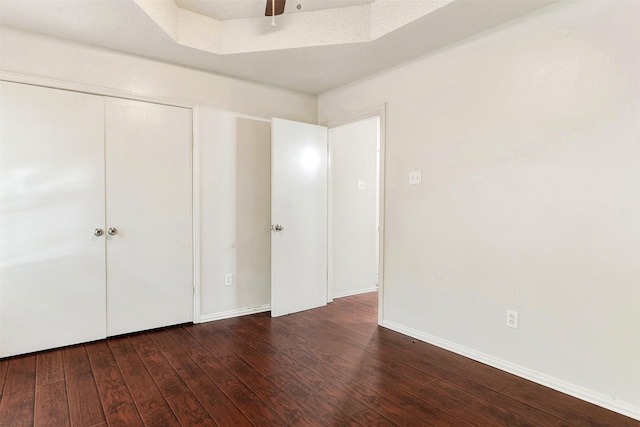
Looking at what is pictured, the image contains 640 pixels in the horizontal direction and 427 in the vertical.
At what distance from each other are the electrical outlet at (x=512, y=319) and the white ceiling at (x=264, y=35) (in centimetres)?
195

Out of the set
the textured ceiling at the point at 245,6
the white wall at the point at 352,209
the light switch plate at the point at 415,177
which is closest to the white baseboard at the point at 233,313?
the white wall at the point at 352,209

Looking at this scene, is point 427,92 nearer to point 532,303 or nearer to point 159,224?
point 532,303

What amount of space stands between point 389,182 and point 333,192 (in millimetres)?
987

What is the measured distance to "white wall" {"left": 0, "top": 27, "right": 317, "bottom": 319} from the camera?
9.30 feet

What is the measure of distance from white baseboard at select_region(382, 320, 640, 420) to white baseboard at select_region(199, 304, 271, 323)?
1.51 metres

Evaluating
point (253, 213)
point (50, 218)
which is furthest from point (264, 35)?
point (50, 218)

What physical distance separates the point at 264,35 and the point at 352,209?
2.18 metres

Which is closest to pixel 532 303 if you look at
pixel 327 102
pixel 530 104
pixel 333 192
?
pixel 530 104

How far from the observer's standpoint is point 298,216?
3.61 metres

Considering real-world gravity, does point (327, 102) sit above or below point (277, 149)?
above

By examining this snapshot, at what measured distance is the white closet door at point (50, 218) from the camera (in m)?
2.49

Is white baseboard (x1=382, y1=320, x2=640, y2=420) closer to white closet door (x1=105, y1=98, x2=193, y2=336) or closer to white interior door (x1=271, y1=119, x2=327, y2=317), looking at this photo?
white interior door (x1=271, y1=119, x2=327, y2=317)

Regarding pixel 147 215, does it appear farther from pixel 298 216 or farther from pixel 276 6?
pixel 276 6

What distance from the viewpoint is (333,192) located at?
405 cm
